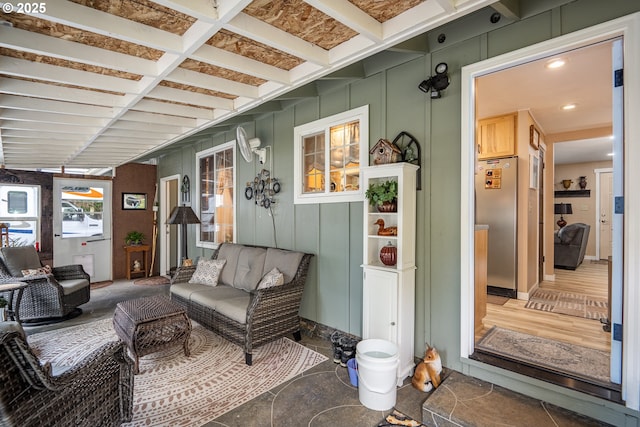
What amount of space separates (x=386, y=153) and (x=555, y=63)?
1826 mm

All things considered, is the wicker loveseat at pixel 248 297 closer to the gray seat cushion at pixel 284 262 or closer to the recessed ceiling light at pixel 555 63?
the gray seat cushion at pixel 284 262

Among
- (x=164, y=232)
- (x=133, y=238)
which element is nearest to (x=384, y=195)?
(x=164, y=232)

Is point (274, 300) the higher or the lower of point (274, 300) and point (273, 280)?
the lower

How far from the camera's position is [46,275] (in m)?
3.95

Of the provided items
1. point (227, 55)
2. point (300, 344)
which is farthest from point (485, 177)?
point (227, 55)

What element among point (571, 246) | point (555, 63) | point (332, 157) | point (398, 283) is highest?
point (555, 63)

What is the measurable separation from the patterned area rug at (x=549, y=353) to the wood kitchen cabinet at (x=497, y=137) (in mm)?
2649

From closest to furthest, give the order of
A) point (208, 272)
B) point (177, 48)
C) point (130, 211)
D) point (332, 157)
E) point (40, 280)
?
→ point (177, 48), point (332, 157), point (40, 280), point (208, 272), point (130, 211)

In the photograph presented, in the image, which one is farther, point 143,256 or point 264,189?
point 143,256

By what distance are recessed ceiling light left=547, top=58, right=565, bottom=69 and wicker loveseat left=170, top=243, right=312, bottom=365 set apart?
2.97 metres

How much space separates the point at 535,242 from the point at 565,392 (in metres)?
3.37

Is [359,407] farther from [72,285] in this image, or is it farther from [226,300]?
[72,285]

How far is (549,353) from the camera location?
261cm

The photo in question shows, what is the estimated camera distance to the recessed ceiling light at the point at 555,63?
2863mm
